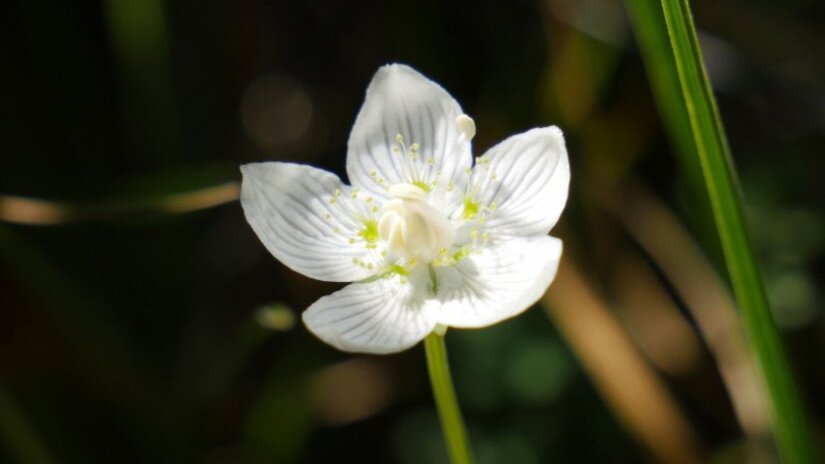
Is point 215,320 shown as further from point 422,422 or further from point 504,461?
point 504,461

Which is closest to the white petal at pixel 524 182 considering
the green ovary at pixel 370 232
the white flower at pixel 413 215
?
the white flower at pixel 413 215

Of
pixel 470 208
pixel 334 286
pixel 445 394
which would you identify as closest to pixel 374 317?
pixel 445 394

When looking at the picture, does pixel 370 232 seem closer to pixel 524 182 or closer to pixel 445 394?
pixel 524 182

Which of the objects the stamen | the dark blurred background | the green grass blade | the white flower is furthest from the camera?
the dark blurred background

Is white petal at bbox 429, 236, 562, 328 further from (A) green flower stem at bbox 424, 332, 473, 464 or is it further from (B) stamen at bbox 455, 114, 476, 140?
(B) stamen at bbox 455, 114, 476, 140

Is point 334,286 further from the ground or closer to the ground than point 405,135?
closer to the ground

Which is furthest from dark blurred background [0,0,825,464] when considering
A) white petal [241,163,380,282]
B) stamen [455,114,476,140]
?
stamen [455,114,476,140]

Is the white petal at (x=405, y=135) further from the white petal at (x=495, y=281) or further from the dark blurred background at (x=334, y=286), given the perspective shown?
the dark blurred background at (x=334, y=286)
